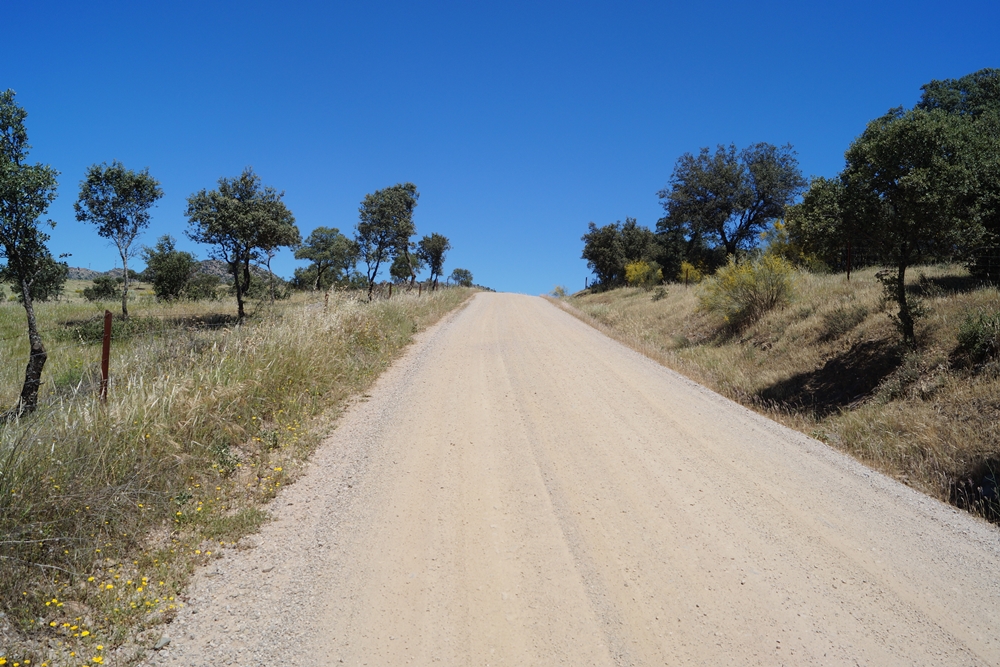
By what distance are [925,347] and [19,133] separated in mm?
17698

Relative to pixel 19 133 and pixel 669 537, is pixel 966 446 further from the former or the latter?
pixel 19 133

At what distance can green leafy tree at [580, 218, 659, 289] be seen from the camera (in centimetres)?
5550

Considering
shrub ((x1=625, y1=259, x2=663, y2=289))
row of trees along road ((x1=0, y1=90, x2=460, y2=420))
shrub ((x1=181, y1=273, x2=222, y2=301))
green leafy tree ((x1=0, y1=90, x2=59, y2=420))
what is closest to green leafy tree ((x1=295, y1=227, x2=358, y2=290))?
row of trees along road ((x1=0, y1=90, x2=460, y2=420))

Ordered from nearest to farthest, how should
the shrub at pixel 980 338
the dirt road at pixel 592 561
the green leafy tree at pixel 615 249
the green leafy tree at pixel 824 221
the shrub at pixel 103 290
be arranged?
the dirt road at pixel 592 561 < the shrub at pixel 980 338 < the green leafy tree at pixel 824 221 < the shrub at pixel 103 290 < the green leafy tree at pixel 615 249

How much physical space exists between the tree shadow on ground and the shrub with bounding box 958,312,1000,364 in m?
1.21

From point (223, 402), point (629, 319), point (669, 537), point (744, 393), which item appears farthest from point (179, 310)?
point (669, 537)

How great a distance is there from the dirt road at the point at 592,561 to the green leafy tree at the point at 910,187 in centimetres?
512

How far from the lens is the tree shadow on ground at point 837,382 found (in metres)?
9.22

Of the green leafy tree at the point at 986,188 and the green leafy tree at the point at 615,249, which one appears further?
the green leafy tree at the point at 615,249

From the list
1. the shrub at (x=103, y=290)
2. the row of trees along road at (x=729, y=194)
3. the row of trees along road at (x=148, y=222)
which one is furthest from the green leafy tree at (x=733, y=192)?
the shrub at (x=103, y=290)

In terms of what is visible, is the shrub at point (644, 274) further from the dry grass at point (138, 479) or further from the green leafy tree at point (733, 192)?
the dry grass at point (138, 479)

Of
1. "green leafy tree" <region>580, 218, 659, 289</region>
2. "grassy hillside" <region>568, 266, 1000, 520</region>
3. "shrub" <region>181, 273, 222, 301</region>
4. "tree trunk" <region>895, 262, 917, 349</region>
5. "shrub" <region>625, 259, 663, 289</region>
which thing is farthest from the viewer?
"green leafy tree" <region>580, 218, 659, 289</region>

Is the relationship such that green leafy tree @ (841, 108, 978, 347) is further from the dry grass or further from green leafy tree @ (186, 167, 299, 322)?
green leafy tree @ (186, 167, 299, 322)

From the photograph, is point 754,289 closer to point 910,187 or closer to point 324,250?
point 910,187
